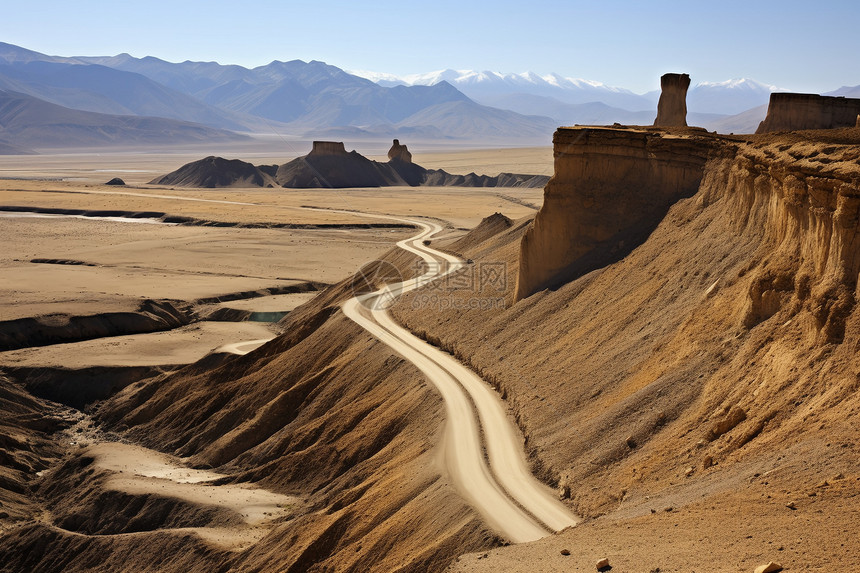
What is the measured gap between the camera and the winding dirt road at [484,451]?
61.0ft

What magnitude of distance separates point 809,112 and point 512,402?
18.0 m

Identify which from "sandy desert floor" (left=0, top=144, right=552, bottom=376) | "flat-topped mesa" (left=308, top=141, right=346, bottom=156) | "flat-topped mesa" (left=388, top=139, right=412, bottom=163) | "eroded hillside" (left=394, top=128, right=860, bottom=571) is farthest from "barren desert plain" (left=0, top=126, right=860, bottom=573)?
"flat-topped mesa" (left=388, top=139, right=412, bottom=163)

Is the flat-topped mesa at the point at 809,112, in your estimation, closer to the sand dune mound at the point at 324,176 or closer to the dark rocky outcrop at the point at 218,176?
the sand dune mound at the point at 324,176

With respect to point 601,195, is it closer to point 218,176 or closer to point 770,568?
point 770,568

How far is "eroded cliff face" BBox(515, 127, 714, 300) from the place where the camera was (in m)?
32.2

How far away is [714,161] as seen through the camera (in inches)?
1179

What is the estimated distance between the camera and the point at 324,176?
142 meters

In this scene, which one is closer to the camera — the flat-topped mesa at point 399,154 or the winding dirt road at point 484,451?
the winding dirt road at point 484,451

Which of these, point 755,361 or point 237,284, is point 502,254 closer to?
point 237,284

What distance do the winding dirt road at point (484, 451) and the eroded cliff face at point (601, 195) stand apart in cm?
Answer: 569

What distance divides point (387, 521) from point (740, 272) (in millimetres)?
11047
